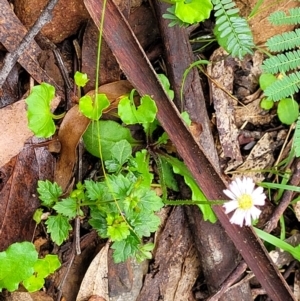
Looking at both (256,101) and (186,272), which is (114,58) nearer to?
(256,101)

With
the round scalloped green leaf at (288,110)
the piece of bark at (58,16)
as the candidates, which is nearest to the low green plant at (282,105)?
the round scalloped green leaf at (288,110)

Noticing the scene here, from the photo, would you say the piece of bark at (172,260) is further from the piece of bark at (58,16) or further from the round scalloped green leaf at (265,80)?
the piece of bark at (58,16)

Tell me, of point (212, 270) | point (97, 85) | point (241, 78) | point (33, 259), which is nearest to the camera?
point (33, 259)

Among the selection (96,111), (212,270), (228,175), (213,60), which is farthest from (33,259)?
(213,60)

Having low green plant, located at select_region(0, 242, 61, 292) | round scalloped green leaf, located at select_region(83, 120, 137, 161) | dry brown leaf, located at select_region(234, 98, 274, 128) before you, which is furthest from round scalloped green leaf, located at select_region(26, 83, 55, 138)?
dry brown leaf, located at select_region(234, 98, 274, 128)

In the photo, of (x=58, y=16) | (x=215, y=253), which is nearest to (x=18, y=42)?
(x=58, y=16)

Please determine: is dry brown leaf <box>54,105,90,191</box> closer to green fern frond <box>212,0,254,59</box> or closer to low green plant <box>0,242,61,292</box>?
low green plant <box>0,242,61,292</box>

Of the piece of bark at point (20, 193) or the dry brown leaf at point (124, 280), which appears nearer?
the piece of bark at point (20, 193)
